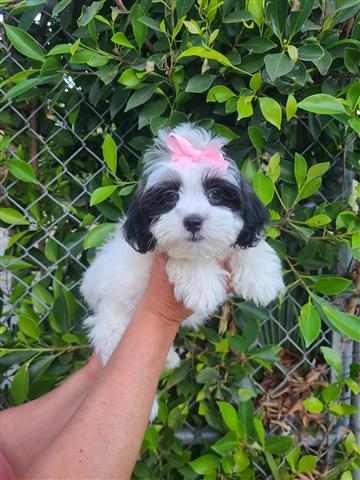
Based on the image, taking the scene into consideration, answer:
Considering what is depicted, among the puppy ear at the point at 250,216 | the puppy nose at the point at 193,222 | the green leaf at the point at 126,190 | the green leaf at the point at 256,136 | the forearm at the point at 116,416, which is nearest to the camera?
the forearm at the point at 116,416

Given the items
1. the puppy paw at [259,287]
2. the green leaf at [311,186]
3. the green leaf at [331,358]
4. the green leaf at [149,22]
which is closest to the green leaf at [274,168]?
the green leaf at [311,186]

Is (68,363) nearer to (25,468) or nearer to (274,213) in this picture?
(25,468)

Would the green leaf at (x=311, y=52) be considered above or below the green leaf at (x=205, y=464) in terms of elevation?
above

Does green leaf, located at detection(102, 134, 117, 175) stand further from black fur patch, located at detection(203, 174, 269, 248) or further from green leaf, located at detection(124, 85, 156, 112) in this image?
black fur patch, located at detection(203, 174, 269, 248)

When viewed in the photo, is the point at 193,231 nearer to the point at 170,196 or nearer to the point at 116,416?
the point at 170,196

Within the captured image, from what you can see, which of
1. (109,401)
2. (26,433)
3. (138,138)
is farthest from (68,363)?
(138,138)

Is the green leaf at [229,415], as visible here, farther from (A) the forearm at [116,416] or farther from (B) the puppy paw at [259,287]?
(A) the forearm at [116,416]
